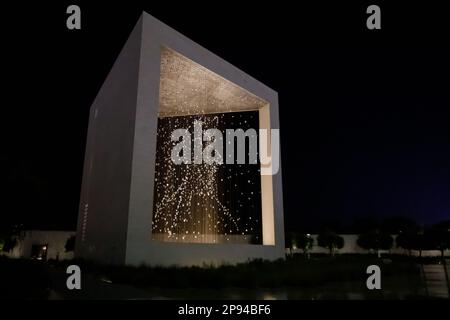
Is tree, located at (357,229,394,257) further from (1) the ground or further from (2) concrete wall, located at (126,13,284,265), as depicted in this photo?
(1) the ground

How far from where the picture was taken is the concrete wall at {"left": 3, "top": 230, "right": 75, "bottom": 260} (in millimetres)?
30252

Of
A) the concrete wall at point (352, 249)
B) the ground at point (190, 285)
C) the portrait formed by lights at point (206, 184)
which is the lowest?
the ground at point (190, 285)

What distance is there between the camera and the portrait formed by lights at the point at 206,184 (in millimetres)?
15867

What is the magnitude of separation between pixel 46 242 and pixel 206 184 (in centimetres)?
2097

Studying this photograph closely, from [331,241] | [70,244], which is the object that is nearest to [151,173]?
[70,244]

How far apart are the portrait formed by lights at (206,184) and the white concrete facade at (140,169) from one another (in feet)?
3.59

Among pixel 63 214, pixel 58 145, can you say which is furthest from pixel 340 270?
pixel 63 214

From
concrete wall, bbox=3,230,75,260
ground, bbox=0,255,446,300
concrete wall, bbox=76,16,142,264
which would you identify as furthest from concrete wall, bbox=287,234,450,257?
ground, bbox=0,255,446,300

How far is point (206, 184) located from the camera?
17.1 metres

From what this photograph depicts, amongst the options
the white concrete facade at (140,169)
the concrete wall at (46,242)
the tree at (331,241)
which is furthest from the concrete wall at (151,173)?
the tree at (331,241)

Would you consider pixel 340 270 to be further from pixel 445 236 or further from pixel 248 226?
pixel 445 236

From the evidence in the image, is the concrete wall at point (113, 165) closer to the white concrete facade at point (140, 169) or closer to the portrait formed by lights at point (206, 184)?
the white concrete facade at point (140, 169)

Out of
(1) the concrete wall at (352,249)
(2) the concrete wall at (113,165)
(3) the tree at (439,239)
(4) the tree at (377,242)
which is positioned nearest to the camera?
(2) the concrete wall at (113,165)
